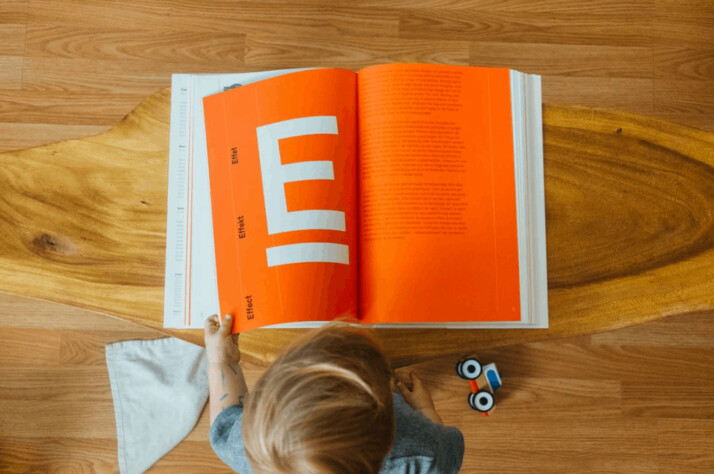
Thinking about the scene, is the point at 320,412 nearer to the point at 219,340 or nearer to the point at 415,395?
the point at 219,340

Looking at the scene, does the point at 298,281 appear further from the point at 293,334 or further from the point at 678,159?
the point at 678,159

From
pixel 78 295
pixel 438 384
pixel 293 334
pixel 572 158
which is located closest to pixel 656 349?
pixel 438 384

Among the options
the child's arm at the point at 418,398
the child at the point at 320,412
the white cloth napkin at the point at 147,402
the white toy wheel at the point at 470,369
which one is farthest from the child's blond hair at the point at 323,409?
the white cloth napkin at the point at 147,402

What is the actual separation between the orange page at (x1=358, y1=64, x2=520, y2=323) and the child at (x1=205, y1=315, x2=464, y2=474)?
2.5 inches

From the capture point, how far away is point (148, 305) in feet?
1.80

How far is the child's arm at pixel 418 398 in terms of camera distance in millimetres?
648

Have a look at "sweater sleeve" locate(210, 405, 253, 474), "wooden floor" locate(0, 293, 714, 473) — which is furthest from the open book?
"wooden floor" locate(0, 293, 714, 473)

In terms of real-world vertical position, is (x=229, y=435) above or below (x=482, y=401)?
above

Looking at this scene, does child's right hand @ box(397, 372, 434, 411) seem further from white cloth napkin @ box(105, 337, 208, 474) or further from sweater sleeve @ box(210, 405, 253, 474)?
white cloth napkin @ box(105, 337, 208, 474)

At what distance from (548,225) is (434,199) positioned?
0.46 feet

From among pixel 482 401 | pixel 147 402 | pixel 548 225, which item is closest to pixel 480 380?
pixel 482 401

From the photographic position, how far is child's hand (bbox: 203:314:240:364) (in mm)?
525

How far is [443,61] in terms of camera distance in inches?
32.5

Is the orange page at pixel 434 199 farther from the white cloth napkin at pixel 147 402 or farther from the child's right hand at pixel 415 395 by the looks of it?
the white cloth napkin at pixel 147 402
